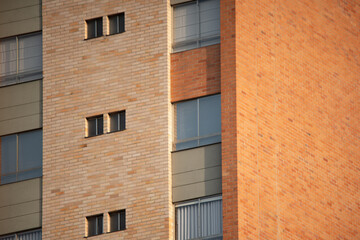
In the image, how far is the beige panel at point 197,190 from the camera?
134ft

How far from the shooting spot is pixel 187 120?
1667 inches

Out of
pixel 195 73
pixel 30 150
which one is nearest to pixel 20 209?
pixel 30 150

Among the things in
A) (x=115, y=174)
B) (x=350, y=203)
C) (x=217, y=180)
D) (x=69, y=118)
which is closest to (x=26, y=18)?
(x=69, y=118)

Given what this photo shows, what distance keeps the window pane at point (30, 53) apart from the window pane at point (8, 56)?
320 millimetres

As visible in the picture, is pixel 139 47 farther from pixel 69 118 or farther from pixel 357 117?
pixel 357 117

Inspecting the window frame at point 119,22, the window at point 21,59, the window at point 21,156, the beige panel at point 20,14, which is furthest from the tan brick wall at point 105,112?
the beige panel at point 20,14

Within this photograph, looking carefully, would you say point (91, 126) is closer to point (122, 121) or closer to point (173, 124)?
point (122, 121)

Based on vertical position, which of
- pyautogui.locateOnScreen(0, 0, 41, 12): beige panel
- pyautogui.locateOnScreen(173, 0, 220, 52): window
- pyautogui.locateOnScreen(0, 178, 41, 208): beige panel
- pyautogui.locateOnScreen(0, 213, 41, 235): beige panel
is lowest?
pyautogui.locateOnScreen(0, 213, 41, 235): beige panel

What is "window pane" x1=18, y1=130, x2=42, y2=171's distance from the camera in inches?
1756

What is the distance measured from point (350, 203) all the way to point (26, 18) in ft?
47.5

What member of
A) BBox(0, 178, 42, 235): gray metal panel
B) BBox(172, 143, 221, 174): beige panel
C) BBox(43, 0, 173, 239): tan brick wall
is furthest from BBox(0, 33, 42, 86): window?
BBox(172, 143, 221, 174): beige panel

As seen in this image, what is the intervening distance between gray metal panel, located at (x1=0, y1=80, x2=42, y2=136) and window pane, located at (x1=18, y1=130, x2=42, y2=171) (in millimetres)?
313

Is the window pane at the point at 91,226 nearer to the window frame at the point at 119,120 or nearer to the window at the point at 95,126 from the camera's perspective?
the window at the point at 95,126

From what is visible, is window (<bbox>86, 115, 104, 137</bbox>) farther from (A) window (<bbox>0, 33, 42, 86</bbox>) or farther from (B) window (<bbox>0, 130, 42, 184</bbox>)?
(A) window (<bbox>0, 33, 42, 86</bbox>)
